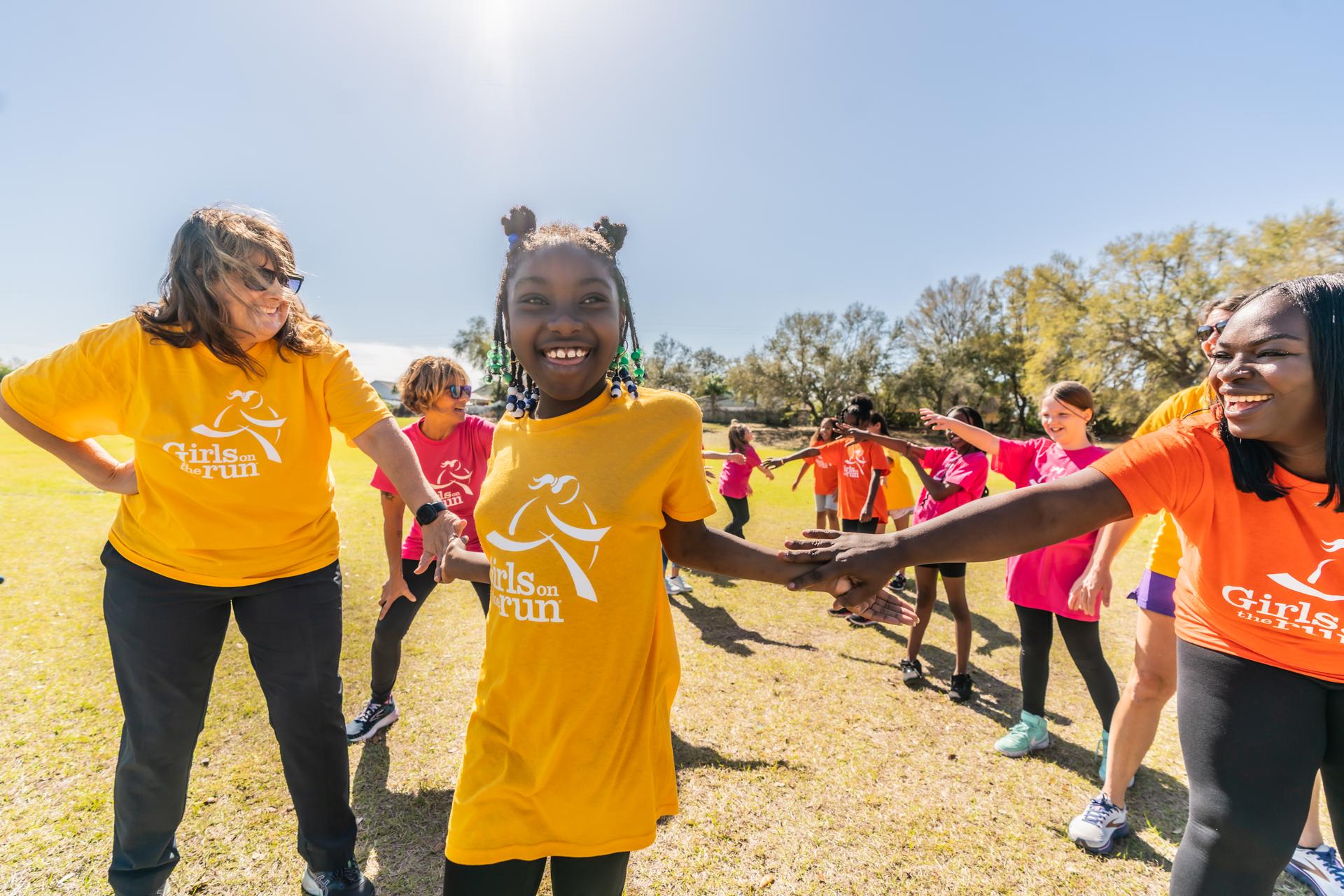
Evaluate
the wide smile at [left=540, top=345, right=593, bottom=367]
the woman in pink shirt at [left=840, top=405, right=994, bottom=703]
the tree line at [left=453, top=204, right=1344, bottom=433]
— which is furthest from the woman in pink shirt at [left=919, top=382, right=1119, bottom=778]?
the tree line at [left=453, top=204, right=1344, bottom=433]

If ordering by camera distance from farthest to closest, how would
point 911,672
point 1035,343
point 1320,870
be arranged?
point 1035,343 < point 911,672 < point 1320,870

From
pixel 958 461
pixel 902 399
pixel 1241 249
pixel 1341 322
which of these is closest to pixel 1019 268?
pixel 902 399

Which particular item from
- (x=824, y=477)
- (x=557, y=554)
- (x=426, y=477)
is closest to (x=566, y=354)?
(x=557, y=554)

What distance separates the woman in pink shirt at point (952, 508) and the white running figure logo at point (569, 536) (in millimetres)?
3386

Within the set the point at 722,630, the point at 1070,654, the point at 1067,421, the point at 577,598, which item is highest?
the point at 1067,421

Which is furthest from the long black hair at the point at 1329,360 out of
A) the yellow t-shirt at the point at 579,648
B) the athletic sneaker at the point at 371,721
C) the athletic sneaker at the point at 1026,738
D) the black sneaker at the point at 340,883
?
the athletic sneaker at the point at 371,721

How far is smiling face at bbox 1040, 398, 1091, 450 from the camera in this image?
3.75 meters

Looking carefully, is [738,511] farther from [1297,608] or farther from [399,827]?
[1297,608]

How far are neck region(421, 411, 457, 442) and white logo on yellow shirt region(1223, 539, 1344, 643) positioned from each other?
3896 millimetres

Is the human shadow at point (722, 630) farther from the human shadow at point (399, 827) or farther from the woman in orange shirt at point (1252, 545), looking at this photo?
the woman in orange shirt at point (1252, 545)

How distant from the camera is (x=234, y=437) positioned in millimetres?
2242

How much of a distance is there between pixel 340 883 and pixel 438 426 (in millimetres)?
2485

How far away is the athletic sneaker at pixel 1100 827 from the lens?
2.98 metres

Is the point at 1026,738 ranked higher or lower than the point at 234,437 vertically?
lower
